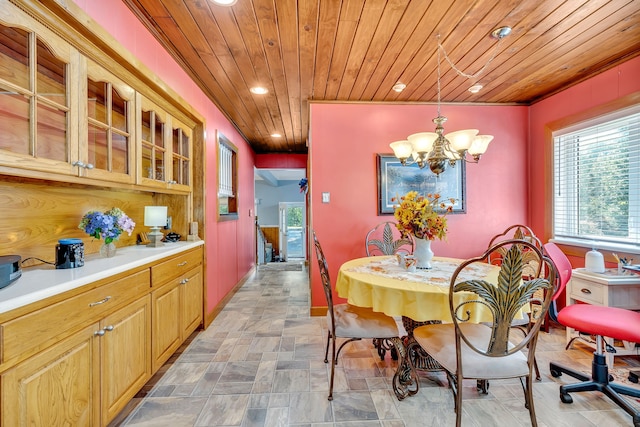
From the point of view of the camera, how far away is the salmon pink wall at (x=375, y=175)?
130 inches

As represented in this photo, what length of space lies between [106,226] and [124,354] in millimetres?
728

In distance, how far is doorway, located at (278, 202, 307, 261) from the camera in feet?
27.2

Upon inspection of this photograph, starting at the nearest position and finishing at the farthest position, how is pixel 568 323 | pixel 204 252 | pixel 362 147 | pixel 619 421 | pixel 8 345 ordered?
pixel 8 345, pixel 619 421, pixel 568 323, pixel 204 252, pixel 362 147

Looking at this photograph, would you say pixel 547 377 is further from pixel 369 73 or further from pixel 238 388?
pixel 369 73

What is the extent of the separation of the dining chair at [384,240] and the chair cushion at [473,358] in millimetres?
1349

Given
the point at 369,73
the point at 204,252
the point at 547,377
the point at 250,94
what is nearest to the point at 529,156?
the point at 369,73

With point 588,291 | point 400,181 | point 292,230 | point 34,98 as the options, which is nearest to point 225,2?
point 34,98

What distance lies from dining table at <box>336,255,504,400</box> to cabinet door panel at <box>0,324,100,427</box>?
1382 millimetres

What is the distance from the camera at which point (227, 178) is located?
407 cm

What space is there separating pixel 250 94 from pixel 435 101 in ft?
7.16

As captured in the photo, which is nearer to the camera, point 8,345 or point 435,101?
point 8,345

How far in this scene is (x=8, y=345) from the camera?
938mm

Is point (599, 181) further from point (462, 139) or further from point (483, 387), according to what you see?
point (483, 387)

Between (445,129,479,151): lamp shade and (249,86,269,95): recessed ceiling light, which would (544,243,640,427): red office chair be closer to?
(445,129,479,151): lamp shade
